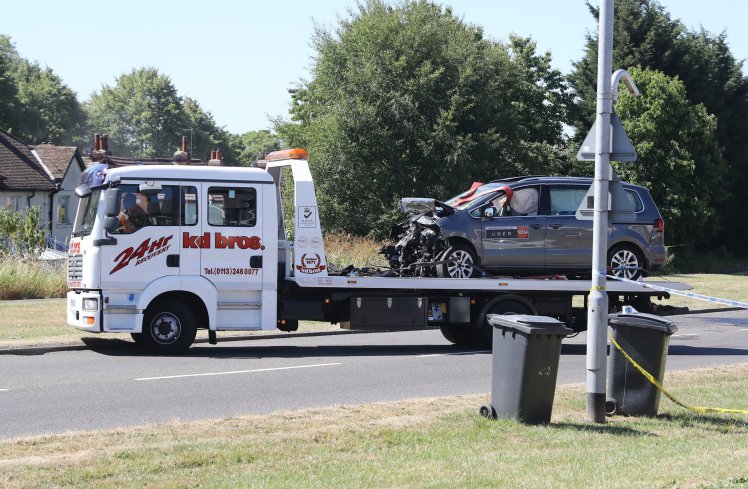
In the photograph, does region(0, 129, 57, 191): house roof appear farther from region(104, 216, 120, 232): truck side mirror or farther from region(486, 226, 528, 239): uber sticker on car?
region(486, 226, 528, 239): uber sticker on car

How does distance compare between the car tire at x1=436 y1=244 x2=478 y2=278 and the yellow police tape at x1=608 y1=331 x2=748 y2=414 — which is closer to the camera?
the yellow police tape at x1=608 y1=331 x2=748 y2=414

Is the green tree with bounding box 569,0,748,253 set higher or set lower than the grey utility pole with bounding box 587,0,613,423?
higher

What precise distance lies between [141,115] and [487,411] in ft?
375

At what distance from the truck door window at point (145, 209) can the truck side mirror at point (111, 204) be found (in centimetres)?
7

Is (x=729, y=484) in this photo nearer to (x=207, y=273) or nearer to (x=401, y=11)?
(x=207, y=273)

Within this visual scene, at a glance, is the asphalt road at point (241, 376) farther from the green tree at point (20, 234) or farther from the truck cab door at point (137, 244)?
the green tree at point (20, 234)

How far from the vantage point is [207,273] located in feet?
49.8

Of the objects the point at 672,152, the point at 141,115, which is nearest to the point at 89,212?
the point at 672,152

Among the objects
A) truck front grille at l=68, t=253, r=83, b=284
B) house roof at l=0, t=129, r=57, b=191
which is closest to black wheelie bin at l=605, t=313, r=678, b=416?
truck front grille at l=68, t=253, r=83, b=284

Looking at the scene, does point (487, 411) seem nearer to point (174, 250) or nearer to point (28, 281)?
point (174, 250)

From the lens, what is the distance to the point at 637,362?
10.5m

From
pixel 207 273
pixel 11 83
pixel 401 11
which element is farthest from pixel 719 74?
pixel 11 83

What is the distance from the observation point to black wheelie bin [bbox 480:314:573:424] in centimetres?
952

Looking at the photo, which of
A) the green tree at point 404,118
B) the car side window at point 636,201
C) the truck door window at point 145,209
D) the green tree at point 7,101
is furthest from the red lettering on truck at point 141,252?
the green tree at point 7,101
